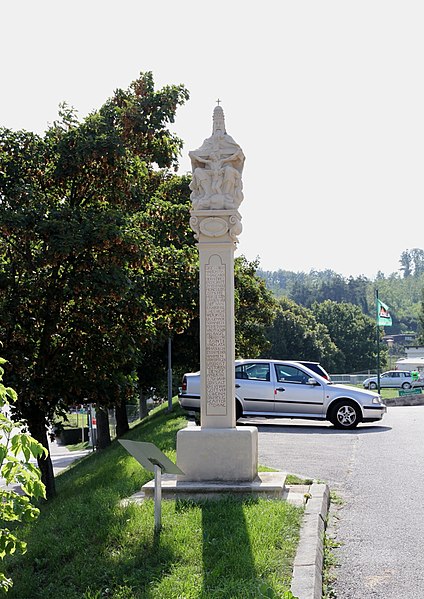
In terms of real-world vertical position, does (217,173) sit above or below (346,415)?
above

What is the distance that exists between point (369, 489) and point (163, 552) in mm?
3778

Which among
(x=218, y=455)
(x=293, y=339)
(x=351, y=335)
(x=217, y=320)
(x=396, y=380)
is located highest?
(x=351, y=335)

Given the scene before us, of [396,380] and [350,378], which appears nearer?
[396,380]

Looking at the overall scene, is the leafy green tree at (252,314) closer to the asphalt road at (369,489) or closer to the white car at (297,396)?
the white car at (297,396)

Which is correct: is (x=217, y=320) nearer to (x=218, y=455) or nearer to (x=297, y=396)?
(x=218, y=455)

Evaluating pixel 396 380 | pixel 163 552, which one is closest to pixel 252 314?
pixel 163 552

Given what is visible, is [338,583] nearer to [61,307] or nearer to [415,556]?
[415,556]

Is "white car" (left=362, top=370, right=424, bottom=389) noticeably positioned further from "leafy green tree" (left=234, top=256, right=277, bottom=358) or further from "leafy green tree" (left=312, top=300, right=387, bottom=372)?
"leafy green tree" (left=234, top=256, right=277, bottom=358)

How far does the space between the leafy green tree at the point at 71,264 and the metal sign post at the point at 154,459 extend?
4.74 metres

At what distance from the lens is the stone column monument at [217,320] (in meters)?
8.99

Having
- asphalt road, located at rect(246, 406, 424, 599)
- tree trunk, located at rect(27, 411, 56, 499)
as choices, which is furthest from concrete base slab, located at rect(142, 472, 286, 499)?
tree trunk, located at rect(27, 411, 56, 499)

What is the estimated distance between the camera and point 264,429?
16.5 metres

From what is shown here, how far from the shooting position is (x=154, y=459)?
6992 mm

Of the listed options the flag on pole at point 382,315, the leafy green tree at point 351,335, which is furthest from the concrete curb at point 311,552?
the leafy green tree at point 351,335
